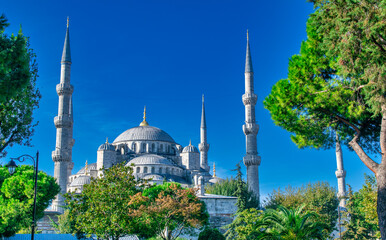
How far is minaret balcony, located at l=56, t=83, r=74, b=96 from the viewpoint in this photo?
45.3 metres

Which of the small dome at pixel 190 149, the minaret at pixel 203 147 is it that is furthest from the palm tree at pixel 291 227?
the minaret at pixel 203 147

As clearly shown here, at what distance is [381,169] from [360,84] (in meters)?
3.13

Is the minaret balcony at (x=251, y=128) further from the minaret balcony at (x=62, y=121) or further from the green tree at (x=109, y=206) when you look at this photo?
the green tree at (x=109, y=206)

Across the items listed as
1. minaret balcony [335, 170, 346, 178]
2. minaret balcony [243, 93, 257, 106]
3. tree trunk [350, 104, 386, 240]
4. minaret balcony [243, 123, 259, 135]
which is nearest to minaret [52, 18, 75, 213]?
minaret balcony [243, 123, 259, 135]

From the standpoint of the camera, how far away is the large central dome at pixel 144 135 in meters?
59.8

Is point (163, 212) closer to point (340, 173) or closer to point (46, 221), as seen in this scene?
point (46, 221)

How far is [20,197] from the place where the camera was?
2867 cm

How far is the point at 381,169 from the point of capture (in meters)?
14.3

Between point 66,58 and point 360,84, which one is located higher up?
point 66,58

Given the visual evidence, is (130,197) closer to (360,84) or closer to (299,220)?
(299,220)

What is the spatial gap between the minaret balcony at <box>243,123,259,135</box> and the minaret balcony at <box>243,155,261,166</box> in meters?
2.51

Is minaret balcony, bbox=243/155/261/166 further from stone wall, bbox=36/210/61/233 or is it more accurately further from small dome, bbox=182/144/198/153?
stone wall, bbox=36/210/61/233

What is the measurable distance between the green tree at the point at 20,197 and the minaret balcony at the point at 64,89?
15.2 m

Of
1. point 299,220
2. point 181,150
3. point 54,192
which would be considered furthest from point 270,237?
point 181,150
